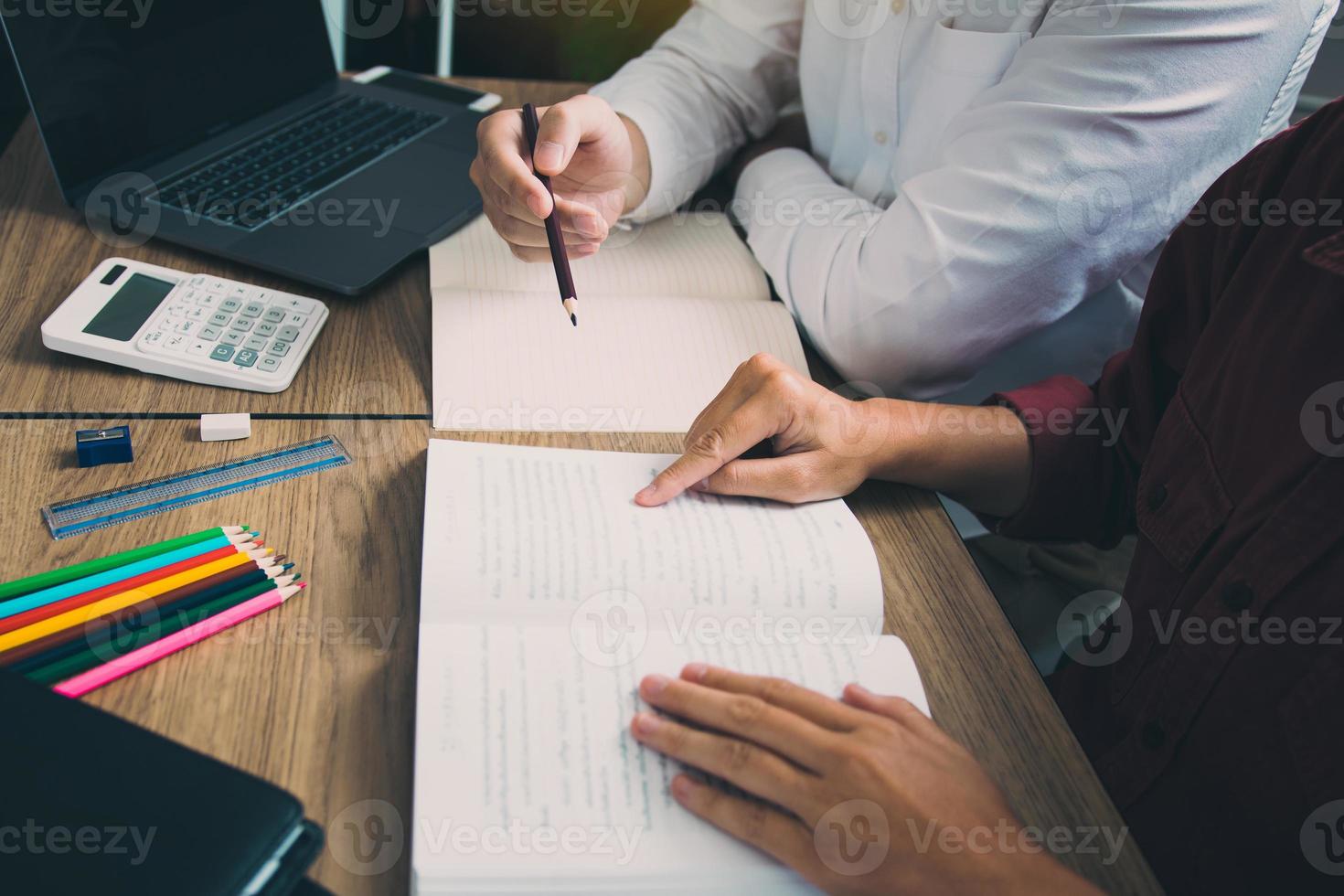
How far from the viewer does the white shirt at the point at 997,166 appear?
0.73 meters

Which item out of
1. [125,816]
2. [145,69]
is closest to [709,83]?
[145,69]

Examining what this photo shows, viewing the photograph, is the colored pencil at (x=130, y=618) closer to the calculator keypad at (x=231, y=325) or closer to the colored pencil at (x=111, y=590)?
the colored pencil at (x=111, y=590)

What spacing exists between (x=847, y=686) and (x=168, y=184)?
2.42 ft

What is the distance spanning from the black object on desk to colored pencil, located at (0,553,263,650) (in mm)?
71

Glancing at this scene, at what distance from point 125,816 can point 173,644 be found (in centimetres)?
14

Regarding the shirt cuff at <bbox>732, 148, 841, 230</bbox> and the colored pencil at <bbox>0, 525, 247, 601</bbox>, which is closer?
the colored pencil at <bbox>0, 525, 247, 601</bbox>

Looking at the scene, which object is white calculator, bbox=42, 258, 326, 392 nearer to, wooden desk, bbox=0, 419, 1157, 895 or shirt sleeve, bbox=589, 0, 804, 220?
wooden desk, bbox=0, 419, 1157, 895

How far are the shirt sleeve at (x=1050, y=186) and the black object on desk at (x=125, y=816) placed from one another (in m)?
0.57

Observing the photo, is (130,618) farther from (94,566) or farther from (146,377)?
(146,377)

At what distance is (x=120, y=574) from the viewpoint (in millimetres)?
529

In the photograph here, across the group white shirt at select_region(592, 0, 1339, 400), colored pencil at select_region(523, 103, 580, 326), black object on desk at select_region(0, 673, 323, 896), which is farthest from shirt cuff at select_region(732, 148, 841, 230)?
black object on desk at select_region(0, 673, 323, 896)

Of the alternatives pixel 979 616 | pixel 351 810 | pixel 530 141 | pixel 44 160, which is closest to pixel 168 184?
pixel 44 160

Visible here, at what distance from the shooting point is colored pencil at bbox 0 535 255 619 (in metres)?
0.50

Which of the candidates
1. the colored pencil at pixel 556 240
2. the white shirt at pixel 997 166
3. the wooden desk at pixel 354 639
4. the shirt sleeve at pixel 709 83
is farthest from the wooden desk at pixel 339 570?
the shirt sleeve at pixel 709 83
